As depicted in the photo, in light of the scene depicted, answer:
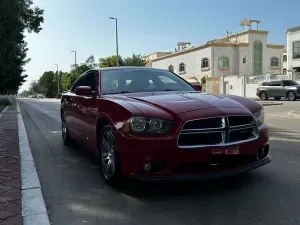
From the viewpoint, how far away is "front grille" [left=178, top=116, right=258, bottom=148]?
3876 millimetres

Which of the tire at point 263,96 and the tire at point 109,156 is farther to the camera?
the tire at point 263,96

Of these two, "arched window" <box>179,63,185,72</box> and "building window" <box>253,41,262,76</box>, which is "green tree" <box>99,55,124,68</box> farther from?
"building window" <box>253,41,262,76</box>

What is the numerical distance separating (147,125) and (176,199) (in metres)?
0.88

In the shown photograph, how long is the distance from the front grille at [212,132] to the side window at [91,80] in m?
2.21

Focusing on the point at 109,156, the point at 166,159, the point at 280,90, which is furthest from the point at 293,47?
the point at 166,159

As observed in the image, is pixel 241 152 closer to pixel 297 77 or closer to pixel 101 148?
pixel 101 148

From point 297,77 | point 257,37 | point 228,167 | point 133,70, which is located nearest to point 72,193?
point 228,167

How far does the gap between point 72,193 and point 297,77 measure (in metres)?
34.0

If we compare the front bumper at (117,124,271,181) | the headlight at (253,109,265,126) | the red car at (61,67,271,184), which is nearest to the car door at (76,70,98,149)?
the red car at (61,67,271,184)

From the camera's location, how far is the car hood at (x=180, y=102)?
4.10 m

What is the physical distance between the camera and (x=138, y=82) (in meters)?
5.54

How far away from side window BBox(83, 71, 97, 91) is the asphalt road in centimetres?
130

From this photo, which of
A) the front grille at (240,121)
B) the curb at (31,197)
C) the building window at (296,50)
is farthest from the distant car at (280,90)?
the front grille at (240,121)

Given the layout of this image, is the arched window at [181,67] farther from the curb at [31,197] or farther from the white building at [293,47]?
the curb at [31,197]
